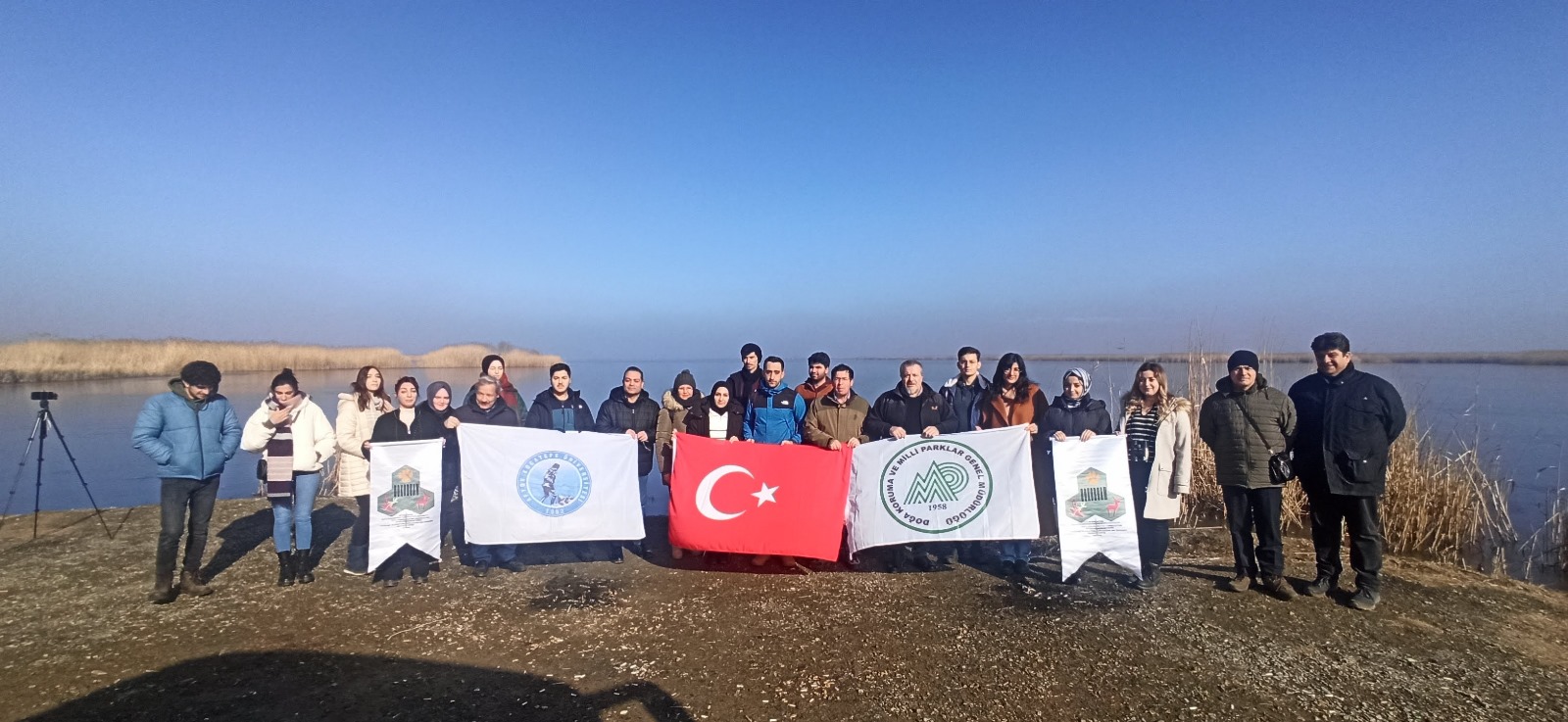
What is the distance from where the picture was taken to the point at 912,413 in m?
6.71

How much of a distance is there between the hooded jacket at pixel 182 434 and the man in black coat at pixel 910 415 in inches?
219

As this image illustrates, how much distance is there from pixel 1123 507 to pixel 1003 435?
3.84ft

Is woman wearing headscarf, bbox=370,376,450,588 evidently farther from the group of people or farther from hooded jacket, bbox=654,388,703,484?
hooded jacket, bbox=654,388,703,484

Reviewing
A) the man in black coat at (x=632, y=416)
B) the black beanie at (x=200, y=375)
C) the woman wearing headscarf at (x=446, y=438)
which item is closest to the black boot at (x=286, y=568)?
the woman wearing headscarf at (x=446, y=438)

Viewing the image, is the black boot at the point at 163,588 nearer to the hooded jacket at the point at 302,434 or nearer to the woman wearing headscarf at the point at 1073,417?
the hooded jacket at the point at 302,434

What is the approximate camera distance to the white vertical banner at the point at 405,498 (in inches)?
243

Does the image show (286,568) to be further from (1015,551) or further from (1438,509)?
(1438,509)

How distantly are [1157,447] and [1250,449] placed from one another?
0.67 metres

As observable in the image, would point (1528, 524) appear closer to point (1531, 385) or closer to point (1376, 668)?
point (1376, 668)

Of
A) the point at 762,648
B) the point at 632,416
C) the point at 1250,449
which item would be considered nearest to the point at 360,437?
the point at 632,416

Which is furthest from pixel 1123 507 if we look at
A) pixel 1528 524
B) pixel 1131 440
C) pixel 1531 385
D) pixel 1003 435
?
pixel 1531 385

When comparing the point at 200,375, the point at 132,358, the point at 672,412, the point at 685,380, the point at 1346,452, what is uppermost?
the point at 132,358

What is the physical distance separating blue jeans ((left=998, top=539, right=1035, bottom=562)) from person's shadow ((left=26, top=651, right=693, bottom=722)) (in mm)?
3731

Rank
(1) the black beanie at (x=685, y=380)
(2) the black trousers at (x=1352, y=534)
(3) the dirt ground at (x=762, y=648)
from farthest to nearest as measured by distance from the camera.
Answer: (1) the black beanie at (x=685, y=380)
(2) the black trousers at (x=1352, y=534)
(3) the dirt ground at (x=762, y=648)
